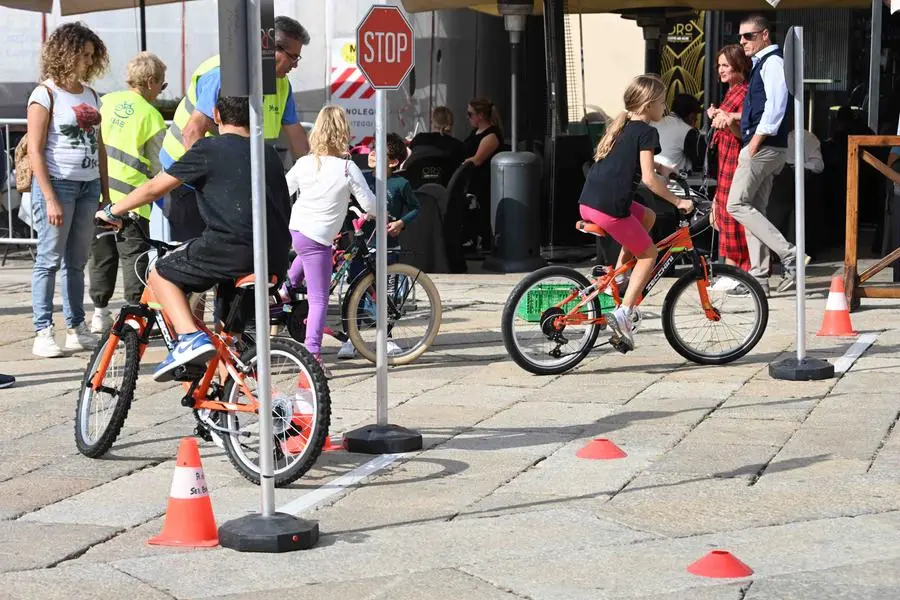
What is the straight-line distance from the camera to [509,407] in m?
7.99

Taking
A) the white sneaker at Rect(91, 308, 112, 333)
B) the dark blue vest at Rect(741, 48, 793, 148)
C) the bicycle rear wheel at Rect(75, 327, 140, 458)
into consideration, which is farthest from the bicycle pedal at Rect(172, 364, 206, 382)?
the dark blue vest at Rect(741, 48, 793, 148)

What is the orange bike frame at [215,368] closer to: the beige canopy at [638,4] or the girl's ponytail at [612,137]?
the girl's ponytail at [612,137]

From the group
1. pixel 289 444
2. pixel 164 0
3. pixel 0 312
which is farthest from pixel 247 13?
pixel 164 0

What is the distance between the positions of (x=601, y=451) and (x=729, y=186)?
232 inches

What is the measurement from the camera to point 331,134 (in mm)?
8547

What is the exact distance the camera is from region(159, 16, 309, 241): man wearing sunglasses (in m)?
8.71

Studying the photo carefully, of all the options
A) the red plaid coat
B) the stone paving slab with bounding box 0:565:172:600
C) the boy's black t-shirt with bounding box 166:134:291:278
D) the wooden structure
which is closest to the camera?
the stone paving slab with bounding box 0:565:172:600

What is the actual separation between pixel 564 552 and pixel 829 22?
14630mm

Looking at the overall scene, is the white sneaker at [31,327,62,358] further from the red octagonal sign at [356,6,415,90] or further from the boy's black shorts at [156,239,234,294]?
the red octagonal sign at [356,6,415,90]

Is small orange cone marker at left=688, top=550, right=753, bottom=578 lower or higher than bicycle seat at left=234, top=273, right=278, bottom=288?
lower

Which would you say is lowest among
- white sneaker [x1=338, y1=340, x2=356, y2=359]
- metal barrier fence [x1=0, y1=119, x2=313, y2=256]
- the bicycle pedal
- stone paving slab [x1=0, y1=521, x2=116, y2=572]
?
stone paving slab [x1=0, y1=521, x2=116, y2=572]

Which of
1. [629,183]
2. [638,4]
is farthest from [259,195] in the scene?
[638,4]

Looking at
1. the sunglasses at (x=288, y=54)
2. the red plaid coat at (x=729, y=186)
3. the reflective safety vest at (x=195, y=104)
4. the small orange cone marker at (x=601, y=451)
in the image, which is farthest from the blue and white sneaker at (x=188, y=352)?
the red plaid coat at (x=729, y=186)

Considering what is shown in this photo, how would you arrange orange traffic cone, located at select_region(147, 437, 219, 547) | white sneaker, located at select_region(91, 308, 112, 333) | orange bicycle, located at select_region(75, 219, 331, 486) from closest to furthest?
orange traffic cone, located at select_region(147, 437, 219, 547) < orange bicycle, located at select_region(75, 219, 331, 486) < white sneaker, located at select_region(91, 308, 112, 333)
